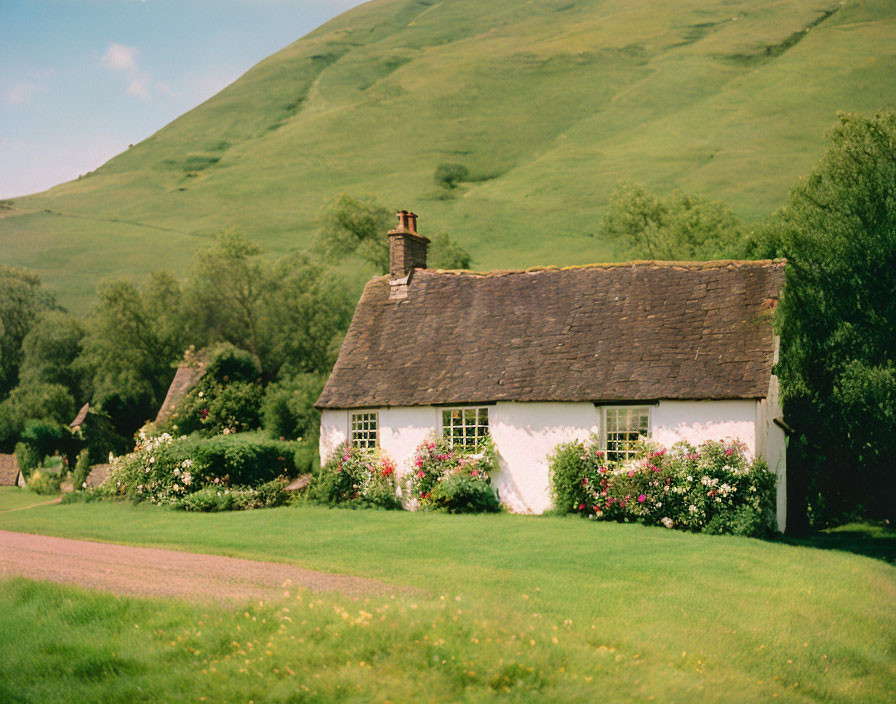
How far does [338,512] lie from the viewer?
2128 centimetres

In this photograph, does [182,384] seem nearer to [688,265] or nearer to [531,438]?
[531,438]

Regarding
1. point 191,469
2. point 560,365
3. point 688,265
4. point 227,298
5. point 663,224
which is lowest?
point 191,469

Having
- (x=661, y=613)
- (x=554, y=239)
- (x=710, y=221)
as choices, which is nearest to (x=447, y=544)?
(x=661, y=613)

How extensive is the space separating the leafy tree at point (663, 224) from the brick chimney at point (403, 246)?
19.2 meters

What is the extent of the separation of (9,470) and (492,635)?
119ft

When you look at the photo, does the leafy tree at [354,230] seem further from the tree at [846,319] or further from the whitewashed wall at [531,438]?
the tree at [846,319]

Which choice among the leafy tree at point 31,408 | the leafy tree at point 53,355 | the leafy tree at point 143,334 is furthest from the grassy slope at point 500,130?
the leafy tree at point 143,334

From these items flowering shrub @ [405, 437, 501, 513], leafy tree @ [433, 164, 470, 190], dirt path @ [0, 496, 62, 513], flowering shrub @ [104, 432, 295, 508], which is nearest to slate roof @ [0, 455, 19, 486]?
dirt path @ [0, 496, 62, 513]

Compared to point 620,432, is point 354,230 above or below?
above

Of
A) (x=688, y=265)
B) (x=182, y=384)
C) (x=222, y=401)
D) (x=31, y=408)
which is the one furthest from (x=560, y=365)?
(x=31, y=408)

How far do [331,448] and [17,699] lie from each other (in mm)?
15102

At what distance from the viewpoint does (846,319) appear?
901 inches

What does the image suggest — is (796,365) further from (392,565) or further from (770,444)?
(392,565)

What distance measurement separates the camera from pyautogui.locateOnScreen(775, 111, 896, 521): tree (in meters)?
22.1
